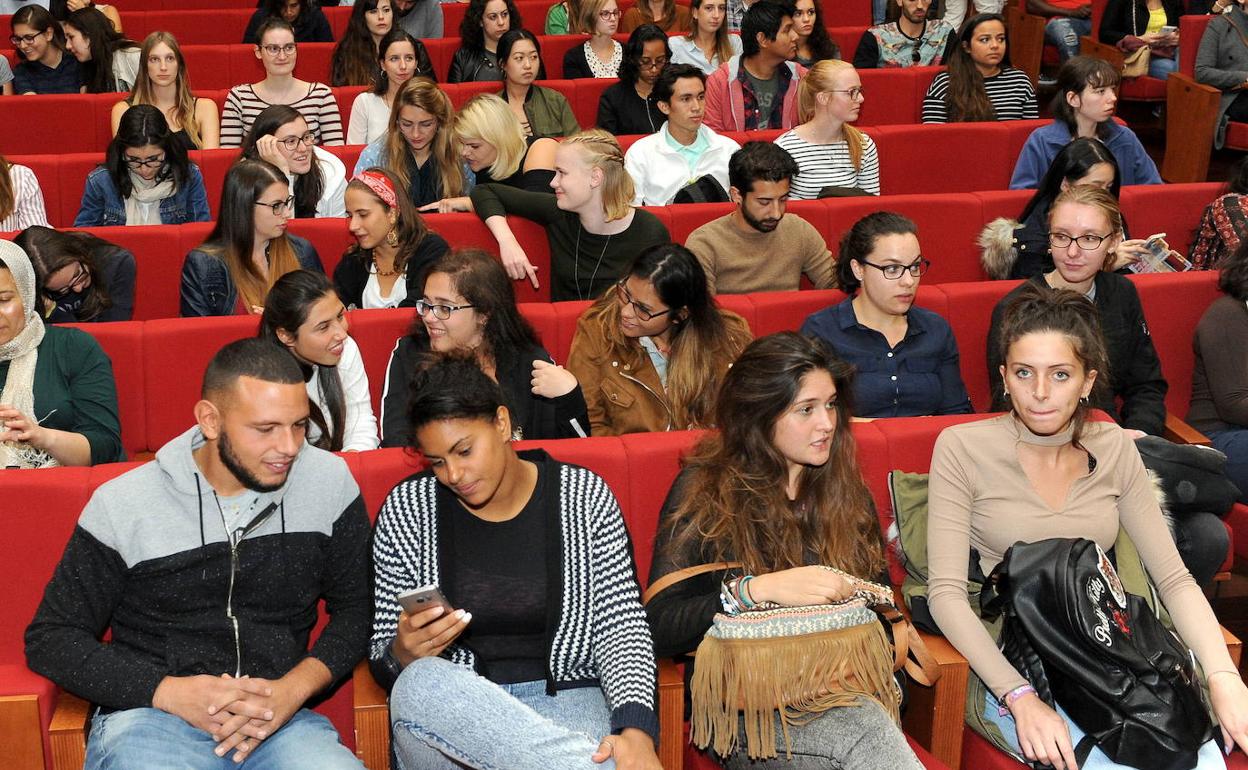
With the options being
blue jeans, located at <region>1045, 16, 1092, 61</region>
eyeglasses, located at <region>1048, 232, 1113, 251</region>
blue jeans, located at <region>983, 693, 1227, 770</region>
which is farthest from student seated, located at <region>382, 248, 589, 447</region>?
blue jeans, located at <region>1045, 16, 1092, 61</region>

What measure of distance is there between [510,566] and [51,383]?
1111 millimetres

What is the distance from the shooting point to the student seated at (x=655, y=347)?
104 inches

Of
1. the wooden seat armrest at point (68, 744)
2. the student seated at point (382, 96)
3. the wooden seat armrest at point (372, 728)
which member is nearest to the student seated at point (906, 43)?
the student seated at point (382, 96)

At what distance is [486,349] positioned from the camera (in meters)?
2.62

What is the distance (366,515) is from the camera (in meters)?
2.11

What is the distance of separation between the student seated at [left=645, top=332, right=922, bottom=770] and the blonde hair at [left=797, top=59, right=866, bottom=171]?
2046 millimetres

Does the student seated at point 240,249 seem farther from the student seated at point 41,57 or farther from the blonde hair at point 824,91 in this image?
the student seated at point 41,57

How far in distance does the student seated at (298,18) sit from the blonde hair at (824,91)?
2333 millimetres

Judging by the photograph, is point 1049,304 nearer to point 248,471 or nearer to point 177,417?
point 248,471

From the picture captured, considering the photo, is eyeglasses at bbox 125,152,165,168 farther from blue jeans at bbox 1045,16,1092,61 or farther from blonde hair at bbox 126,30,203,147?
blue jeans at bbox 1045,16,1092,61

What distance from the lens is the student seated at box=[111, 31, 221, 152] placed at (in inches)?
170

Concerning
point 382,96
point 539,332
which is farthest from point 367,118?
point 539,332

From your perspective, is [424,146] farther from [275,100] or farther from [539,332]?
[539,332]

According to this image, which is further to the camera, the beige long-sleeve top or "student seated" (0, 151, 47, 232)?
"student seated" (0, 151, 47, 232)
